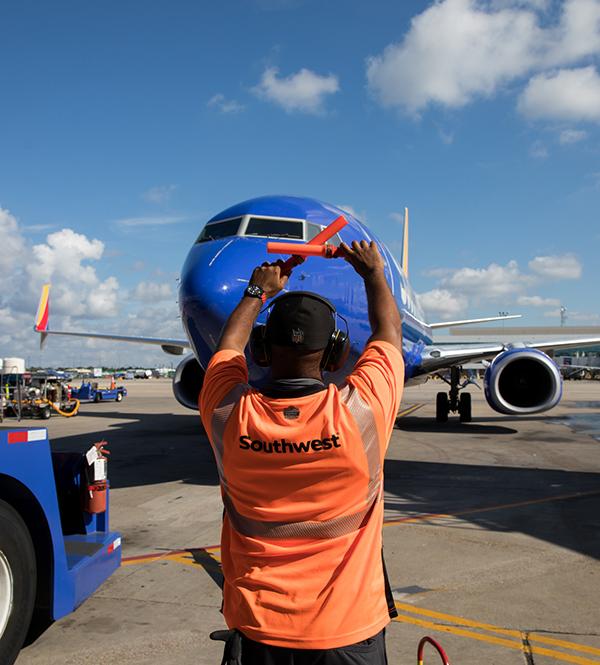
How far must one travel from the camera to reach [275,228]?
7.65 metres

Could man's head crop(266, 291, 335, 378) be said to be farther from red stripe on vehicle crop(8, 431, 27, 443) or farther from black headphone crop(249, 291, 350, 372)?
red stripe on vehicle crop(8, 431, 27, 443)

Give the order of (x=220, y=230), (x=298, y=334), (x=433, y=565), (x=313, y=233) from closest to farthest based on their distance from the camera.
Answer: (x=298, y=334) → (x=433, y=565) → (x=220, y=230) → (x=313, y=233)

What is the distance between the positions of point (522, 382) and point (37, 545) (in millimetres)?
11671

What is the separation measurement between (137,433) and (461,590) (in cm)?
1249

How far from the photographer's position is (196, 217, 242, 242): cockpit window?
24.4 ft

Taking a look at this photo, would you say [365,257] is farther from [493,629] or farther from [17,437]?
[493,629]

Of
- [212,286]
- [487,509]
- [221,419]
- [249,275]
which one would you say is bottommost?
[487,509]

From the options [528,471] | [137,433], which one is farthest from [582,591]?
[137,433]

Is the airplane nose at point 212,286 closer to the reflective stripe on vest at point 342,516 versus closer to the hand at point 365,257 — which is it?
the hand at point 365,257

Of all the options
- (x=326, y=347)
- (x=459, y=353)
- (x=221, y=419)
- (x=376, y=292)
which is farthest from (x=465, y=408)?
(x=221, y=419)

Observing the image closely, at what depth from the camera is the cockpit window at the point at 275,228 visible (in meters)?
7.48

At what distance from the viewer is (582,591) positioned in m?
4.29

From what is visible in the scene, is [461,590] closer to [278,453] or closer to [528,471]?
[278,453]

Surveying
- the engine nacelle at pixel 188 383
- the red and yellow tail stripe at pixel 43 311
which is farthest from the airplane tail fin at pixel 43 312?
the engine nacelle at pixel 188 383
